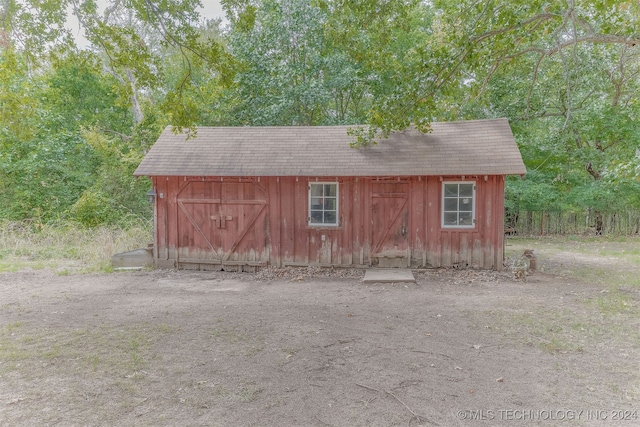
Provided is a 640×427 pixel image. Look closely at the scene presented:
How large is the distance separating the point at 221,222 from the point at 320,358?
6.54m

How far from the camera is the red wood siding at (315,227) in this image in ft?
32.7

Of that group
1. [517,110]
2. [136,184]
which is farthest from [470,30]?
[136,184]

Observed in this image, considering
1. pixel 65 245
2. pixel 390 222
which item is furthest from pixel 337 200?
pixel 65 245

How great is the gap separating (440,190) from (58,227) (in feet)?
41.5

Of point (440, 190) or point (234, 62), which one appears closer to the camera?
point (234, 62)

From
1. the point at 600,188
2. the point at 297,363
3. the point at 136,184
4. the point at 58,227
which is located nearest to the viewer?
the point at 297,363

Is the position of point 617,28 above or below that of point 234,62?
above

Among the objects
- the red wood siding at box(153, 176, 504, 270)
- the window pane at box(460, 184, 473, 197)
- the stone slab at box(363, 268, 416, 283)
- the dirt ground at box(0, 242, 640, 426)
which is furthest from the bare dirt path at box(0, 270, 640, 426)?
the window pane at box(460, 184, 473, 197)

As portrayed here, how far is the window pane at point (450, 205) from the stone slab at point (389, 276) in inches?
69.0

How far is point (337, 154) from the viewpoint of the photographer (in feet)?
35.1

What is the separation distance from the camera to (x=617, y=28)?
26.2 feet

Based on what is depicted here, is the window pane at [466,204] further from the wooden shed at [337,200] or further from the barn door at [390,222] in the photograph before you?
the barn door at [390,222]

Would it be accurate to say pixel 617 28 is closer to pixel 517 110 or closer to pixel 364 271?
pixel 364 271

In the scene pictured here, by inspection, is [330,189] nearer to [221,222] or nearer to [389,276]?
[389,276]
